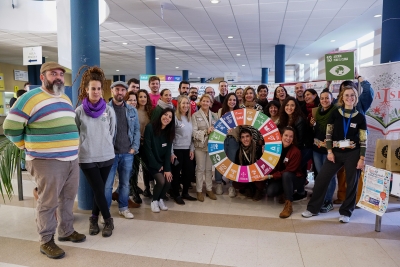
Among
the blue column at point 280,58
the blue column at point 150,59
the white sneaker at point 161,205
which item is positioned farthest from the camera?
the blue column at point 150,59

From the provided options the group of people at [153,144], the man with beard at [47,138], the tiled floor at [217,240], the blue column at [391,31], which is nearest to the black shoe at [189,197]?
the group of people at [153,144]

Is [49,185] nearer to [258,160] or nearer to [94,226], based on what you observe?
[94,226]

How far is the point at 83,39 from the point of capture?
345 cm

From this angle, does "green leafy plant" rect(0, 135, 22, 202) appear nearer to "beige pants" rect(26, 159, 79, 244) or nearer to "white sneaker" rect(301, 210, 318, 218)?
"beige pants" rect(26, 159, 79, 244)

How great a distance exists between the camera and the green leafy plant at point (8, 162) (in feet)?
8.54

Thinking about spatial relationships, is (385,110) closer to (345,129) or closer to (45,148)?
(345,129)

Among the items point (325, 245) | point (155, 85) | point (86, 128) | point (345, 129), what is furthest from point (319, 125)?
point (86, 128)

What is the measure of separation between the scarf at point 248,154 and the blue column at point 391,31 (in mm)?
2383

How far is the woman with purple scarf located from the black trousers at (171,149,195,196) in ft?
3.66

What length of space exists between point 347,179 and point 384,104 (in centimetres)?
154

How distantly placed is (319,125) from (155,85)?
2.38 m

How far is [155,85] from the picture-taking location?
4348 millimetres

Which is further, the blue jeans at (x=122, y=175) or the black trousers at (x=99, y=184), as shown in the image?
the blue jeans at (x=122, y=175)

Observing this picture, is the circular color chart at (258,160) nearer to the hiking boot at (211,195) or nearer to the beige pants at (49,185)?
the hiking boot at (211,195)
